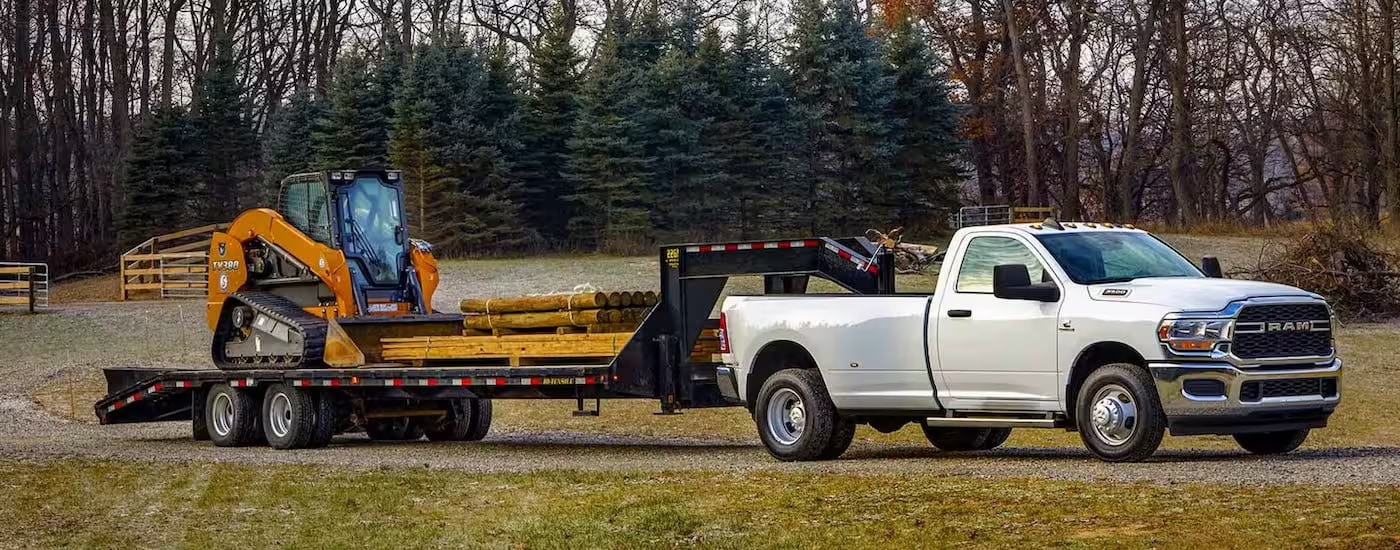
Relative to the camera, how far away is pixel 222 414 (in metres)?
21.3

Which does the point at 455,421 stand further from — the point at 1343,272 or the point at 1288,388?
the point at 1343,272

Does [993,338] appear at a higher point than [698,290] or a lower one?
lower

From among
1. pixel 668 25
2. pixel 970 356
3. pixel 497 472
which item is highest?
pixel 668 25

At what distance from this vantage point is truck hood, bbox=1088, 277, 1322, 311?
13219mm

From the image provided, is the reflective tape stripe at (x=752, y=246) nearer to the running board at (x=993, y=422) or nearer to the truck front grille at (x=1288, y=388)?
the running board at (x=993, y=422)

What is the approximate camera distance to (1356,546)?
914 cm

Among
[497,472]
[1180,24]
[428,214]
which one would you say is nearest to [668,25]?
[428,214]

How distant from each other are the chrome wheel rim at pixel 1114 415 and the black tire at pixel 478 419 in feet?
32.6

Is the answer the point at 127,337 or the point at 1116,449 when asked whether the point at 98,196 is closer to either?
the point at 127,337

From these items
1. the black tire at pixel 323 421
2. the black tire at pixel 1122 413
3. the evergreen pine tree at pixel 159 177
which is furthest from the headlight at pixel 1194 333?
the evergreen pine tree at pixel 159 177

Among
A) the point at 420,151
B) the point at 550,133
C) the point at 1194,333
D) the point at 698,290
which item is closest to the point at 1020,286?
the point at 1194,333

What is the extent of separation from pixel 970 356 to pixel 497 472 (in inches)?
161

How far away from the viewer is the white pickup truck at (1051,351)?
13.2 meters

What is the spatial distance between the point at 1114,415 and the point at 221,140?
188 feet
